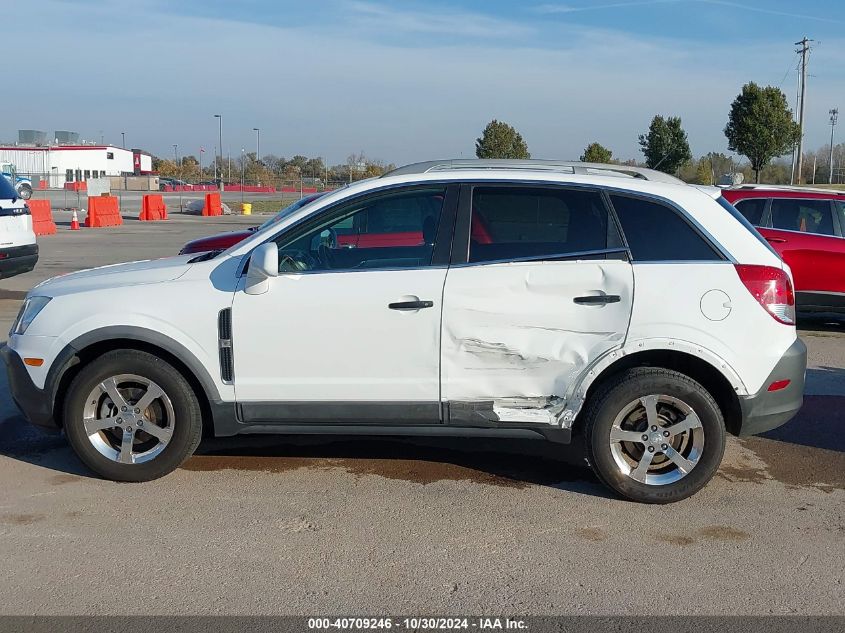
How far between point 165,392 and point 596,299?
2.47 m

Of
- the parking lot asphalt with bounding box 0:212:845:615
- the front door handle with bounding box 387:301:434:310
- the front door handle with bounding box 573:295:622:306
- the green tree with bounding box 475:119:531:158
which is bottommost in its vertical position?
the parking lot asphalt with bounding box 0:212:845:615

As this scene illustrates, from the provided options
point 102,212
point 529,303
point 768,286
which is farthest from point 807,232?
point 102,212

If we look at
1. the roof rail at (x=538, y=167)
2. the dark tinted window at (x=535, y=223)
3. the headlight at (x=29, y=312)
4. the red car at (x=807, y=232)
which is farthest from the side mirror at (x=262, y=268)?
the red car at (x=807, y=232)

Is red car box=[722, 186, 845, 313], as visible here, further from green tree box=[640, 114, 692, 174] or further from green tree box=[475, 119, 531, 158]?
green tree box=[475, 119, 531, 158]

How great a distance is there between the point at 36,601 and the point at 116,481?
4.65 ft

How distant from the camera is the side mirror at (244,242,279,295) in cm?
462

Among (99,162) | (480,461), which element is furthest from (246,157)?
(480,461)

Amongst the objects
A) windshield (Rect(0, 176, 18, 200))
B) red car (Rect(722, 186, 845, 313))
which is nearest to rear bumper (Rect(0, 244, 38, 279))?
windshield (Rect(0, 176, 18, 200))

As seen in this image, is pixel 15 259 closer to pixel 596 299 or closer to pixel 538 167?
pixel 538 167

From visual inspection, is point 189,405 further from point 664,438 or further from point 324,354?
point 664,438

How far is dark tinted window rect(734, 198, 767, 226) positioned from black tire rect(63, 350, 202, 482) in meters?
7.18

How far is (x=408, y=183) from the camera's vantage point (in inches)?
194

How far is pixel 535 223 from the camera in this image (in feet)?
15.9

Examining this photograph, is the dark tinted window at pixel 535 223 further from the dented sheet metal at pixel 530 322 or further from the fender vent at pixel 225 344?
the fender vent at pixel 225 344
